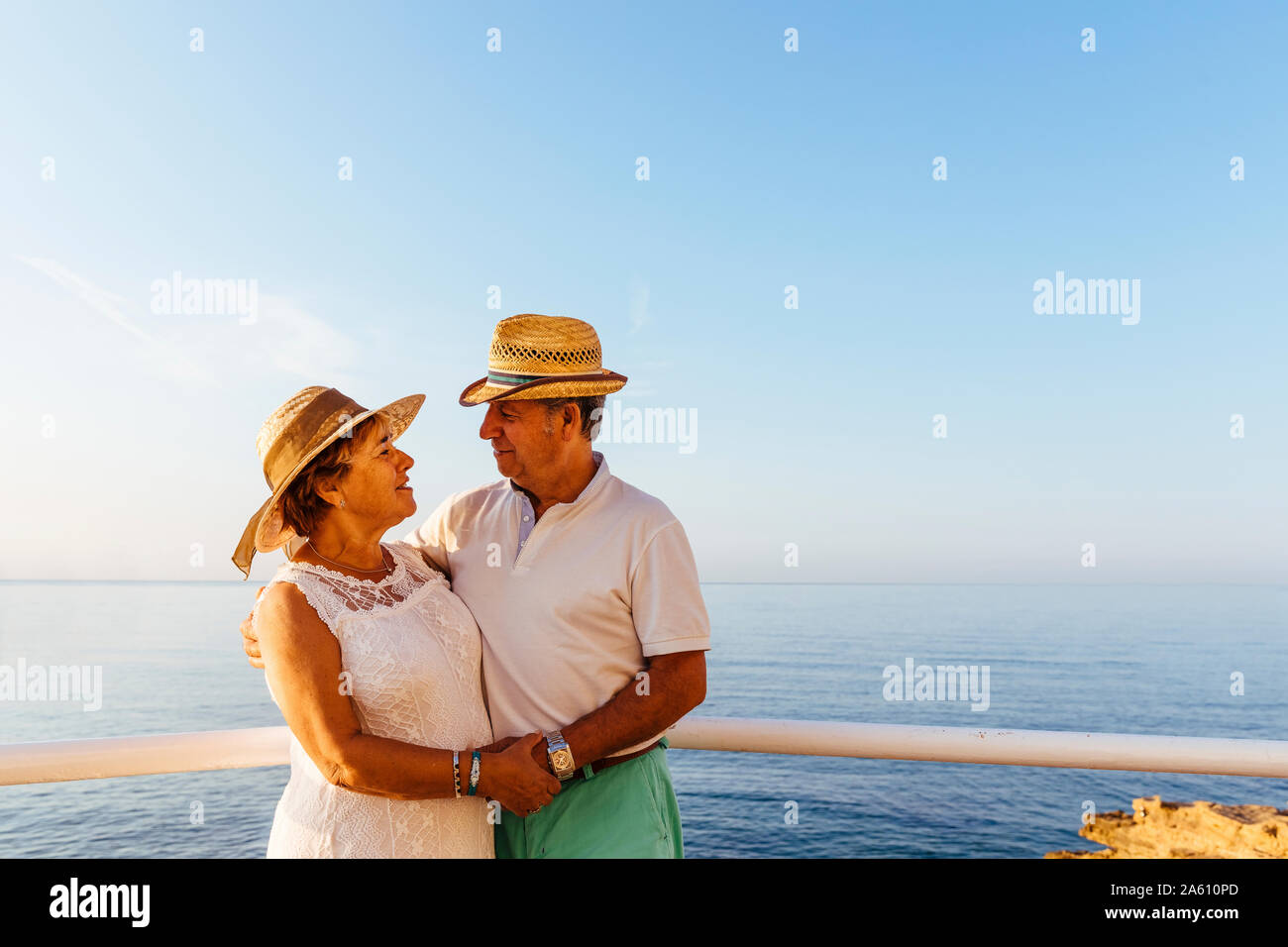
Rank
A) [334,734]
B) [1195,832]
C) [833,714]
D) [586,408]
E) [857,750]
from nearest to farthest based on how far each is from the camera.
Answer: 1. [334,734]
2. [857,750]
3. [586,408]
4. [1195,832]
5. [833,714]

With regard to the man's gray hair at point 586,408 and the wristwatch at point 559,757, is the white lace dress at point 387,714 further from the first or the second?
the man's gray hair at point 586,408

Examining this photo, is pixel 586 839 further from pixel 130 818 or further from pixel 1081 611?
pixel 1081 611

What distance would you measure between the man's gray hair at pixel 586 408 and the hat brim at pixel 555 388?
18 mm

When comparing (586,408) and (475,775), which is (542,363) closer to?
(586,408)

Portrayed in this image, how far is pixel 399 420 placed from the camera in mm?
2066

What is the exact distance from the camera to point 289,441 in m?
1.91

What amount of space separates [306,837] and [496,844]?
0.47 meters

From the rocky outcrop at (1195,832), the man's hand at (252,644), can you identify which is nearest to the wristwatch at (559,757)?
the man's hand at (252,644)

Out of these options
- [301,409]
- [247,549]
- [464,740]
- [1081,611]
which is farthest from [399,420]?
[1081,611]

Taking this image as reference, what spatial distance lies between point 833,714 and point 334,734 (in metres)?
48.8

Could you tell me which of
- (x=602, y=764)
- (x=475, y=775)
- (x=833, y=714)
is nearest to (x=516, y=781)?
(x=475, y=775)

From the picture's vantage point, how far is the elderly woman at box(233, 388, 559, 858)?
1.80 meters
